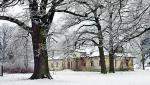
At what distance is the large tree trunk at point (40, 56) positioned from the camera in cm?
3253

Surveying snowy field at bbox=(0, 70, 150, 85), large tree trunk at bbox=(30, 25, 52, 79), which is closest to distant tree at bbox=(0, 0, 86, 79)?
large tree trunk at bbox=(30, 25, 52, 79)

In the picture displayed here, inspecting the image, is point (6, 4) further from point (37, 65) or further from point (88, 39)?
point (88, 39)

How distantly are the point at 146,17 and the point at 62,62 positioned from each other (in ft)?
271

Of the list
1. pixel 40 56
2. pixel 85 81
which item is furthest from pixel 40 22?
pixel 85 81

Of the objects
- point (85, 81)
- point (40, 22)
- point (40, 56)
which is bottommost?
point (85, 81)

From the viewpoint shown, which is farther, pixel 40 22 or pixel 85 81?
pixel 40 22

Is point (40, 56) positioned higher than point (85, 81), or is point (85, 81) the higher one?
point (40, 56)

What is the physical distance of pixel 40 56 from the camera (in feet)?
109

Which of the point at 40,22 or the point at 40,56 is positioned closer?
the point at 40,22

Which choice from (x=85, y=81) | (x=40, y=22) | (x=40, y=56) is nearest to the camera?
(x=85, y=81)

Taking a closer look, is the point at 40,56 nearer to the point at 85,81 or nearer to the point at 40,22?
the point at 40,22

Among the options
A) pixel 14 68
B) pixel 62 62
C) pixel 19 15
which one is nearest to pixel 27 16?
pixel 19 15

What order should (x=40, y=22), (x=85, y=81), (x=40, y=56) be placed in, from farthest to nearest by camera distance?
(x=40, y=56) < (x=40, y=22) < (x=85, y=81)

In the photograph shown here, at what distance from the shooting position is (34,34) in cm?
3338
